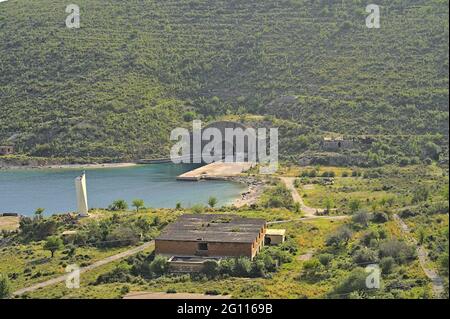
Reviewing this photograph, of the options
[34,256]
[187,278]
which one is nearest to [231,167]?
[34,256]

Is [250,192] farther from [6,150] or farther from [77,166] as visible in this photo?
[6,150]

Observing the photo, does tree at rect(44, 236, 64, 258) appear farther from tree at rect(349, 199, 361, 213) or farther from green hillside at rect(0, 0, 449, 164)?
green hillside at rect(0, 0, 449, 164)

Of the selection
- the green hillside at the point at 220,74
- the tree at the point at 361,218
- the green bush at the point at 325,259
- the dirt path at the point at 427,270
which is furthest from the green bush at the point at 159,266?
the green hillside at the point at 220,74

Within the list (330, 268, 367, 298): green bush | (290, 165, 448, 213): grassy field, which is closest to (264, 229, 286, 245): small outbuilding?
(290, 165, 448, 213): grassy field

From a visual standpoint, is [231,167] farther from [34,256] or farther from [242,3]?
[242,3]

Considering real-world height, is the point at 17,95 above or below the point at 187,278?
above

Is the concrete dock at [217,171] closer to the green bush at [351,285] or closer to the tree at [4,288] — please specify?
the tree at [4,288]

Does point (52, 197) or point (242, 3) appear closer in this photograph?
point (52, 197)
